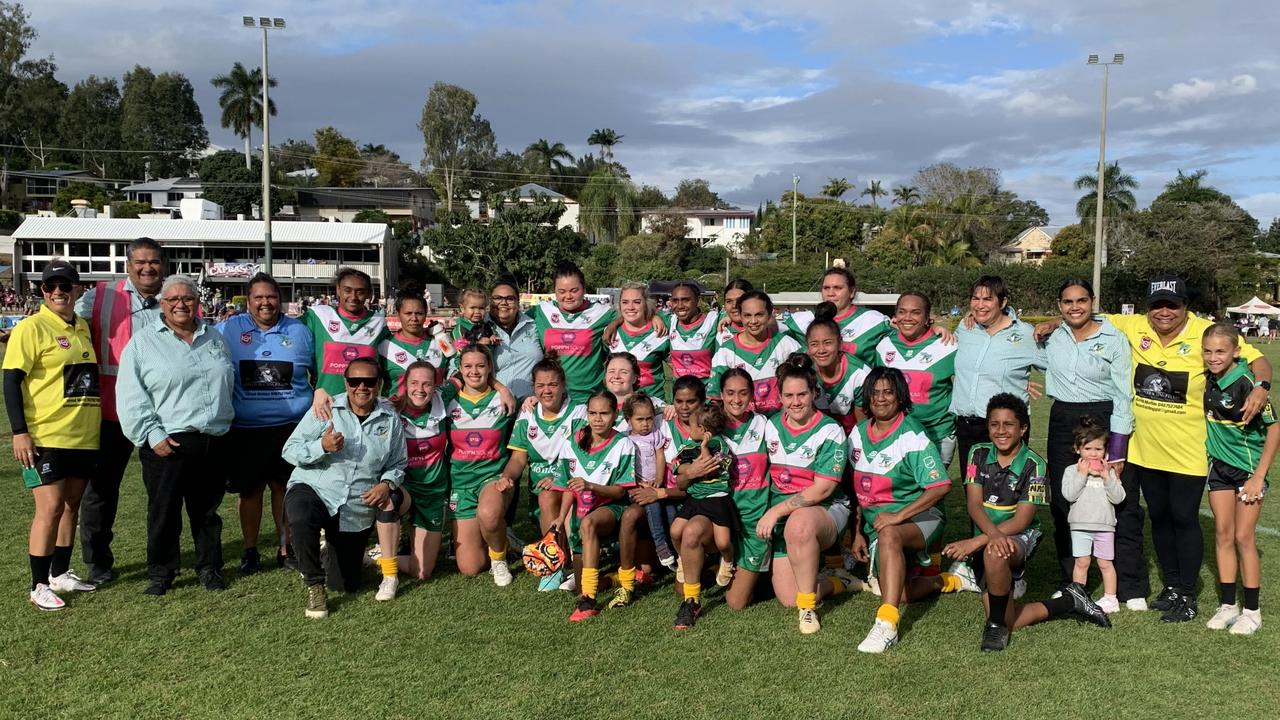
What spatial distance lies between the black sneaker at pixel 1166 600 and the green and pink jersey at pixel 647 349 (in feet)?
10.2

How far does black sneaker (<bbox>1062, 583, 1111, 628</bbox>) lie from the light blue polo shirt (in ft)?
14.8

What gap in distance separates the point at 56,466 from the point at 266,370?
Answer: 1.18m

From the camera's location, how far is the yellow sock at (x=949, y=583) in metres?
5.29

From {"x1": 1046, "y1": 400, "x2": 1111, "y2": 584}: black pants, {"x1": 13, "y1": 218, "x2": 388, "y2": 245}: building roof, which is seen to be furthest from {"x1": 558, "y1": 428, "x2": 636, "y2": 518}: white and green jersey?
{"x1": 13, "y1": 218, "x2": 388, "y2": 245}: building roof

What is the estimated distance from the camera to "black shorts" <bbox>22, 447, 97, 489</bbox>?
4879 mm

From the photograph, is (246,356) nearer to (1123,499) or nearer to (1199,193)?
(1123,499)

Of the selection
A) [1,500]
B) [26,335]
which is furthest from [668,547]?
[1,500]

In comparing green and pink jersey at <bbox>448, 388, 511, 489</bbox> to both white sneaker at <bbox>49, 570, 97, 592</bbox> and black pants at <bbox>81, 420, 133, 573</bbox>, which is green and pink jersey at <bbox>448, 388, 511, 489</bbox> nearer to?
black pants at <bbox>81, 420, 133, 573</bbox>

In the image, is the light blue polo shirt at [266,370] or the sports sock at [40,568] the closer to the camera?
the sports sock at [40,568]

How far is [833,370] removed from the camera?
562cm

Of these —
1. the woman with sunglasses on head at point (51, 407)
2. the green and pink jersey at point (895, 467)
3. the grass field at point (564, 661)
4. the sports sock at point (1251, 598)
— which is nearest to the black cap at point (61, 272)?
the woman with sunglasses on head at point (51, 407)

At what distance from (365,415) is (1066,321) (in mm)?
3974

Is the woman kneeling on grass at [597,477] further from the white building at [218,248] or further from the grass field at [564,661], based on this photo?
the white building at [218,248]

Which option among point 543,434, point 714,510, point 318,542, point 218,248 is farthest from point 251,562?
point 218,248
